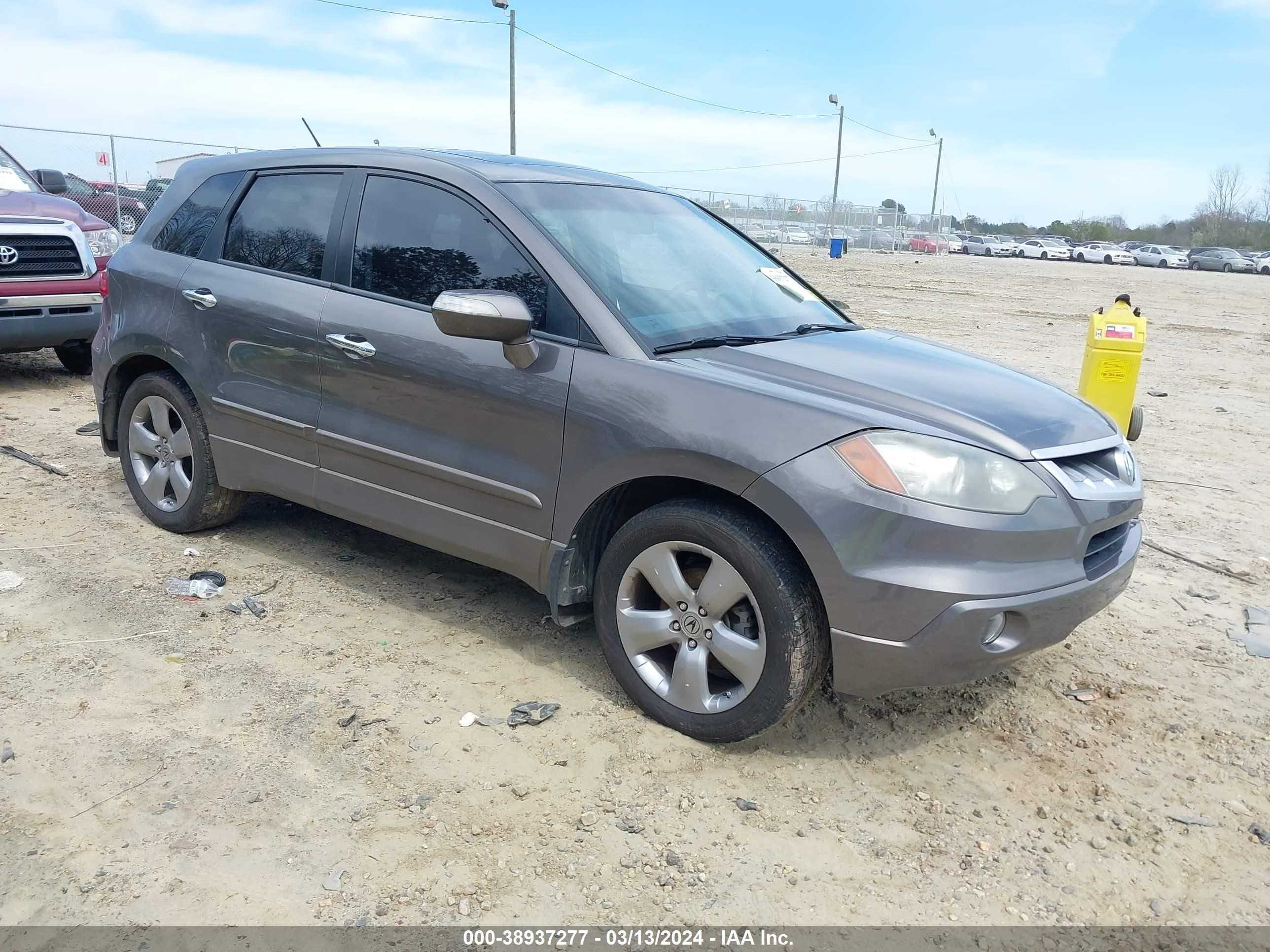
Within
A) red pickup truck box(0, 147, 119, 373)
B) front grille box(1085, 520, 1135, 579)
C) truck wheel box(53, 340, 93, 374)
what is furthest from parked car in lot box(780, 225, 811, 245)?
front grille box(1085, 520, 1135, 579)

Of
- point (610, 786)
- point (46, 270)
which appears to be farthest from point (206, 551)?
point (46, 270)

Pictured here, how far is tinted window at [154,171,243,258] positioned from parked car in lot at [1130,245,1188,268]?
178 ft

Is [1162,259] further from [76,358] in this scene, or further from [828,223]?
[76,358]

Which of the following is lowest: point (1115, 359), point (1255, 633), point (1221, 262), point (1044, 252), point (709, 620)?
point (1255, 633)

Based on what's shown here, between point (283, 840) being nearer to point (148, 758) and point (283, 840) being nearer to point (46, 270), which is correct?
point (148, 758)

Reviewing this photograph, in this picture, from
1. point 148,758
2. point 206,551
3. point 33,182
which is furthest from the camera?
point 33,182

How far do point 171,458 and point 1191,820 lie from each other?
4431 millimetres

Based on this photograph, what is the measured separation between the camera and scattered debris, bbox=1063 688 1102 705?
142 inches

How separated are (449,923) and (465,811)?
0.46 m

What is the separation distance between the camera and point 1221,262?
159 ft

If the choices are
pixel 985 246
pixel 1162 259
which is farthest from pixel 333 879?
pixel 985 246

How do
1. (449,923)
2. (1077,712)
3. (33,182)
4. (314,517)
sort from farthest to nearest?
(33,182) < (314,517) < (1077,712) < (449,923)

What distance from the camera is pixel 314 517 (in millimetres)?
5277

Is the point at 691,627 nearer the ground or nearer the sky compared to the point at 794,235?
nearer the ground
